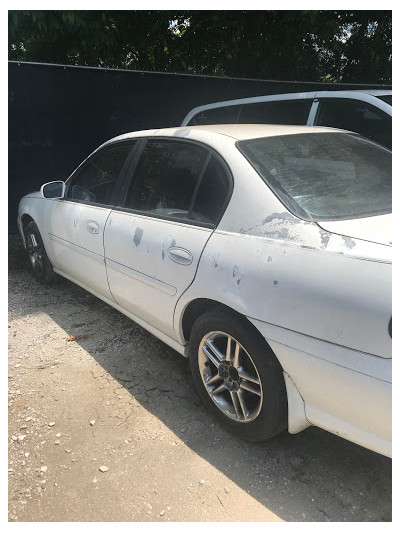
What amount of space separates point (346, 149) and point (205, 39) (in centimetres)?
776

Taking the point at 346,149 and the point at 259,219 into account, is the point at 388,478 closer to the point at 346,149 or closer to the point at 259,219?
the point at 259,219

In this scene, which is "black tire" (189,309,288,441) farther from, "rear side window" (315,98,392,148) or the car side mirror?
"rear side window" (315,98,392,148)

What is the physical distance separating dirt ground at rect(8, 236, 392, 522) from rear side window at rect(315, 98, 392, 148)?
8.98 ft


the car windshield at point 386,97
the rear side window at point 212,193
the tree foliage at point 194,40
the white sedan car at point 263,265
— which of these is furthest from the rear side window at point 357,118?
the tree foliage at point 194,40

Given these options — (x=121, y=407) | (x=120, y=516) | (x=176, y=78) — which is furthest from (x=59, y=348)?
(x=176, y=78)

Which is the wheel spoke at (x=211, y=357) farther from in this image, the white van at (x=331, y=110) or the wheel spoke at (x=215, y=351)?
the white van at (x=331, y=110)

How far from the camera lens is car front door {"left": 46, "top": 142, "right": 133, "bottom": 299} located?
3.28 metres

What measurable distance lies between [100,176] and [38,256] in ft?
4.89

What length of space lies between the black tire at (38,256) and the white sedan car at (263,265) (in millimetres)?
1298

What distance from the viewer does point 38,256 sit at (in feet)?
15.0

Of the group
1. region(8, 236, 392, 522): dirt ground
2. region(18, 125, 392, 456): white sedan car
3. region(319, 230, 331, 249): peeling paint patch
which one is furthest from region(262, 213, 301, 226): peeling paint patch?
region(8, 236, 392, 522): dirt ground

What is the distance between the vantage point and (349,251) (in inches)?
66.9

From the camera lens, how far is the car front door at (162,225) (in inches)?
94.3

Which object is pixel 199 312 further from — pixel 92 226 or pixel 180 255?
pixel 92 226
